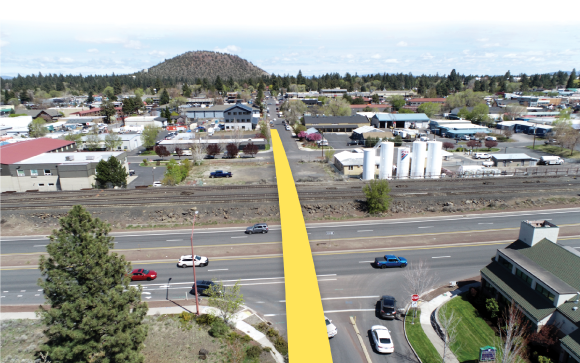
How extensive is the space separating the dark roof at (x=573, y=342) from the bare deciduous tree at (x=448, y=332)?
571cm

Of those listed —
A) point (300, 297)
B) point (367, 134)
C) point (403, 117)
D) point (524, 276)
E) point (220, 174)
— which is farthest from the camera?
point (403, 117)

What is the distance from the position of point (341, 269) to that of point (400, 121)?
8760cm

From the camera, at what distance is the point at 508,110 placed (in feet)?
388

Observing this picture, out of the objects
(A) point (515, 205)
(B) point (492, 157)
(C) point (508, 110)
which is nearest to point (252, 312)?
(A) point (515, 205)

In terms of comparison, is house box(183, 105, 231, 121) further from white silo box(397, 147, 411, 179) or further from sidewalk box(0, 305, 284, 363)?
sidewalk box(0, 305, 284, 363)

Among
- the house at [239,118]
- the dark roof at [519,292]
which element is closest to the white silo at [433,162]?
the dark roof at [519,292]

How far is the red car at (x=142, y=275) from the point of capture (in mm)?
29625

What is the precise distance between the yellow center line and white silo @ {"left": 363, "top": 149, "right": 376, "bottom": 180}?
54.1 metres

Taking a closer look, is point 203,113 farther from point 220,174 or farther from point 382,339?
point 382,339

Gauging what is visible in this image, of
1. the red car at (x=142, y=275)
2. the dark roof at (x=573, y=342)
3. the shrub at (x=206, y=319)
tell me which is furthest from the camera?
the red car at (x=142, y=275)

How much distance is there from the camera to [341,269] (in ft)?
103

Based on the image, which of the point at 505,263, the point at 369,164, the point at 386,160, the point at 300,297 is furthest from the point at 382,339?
the point at 386,160

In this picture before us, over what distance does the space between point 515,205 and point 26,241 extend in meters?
60.4

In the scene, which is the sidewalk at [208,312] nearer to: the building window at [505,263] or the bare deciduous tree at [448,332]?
the bare deciduous tree at [448,332]
